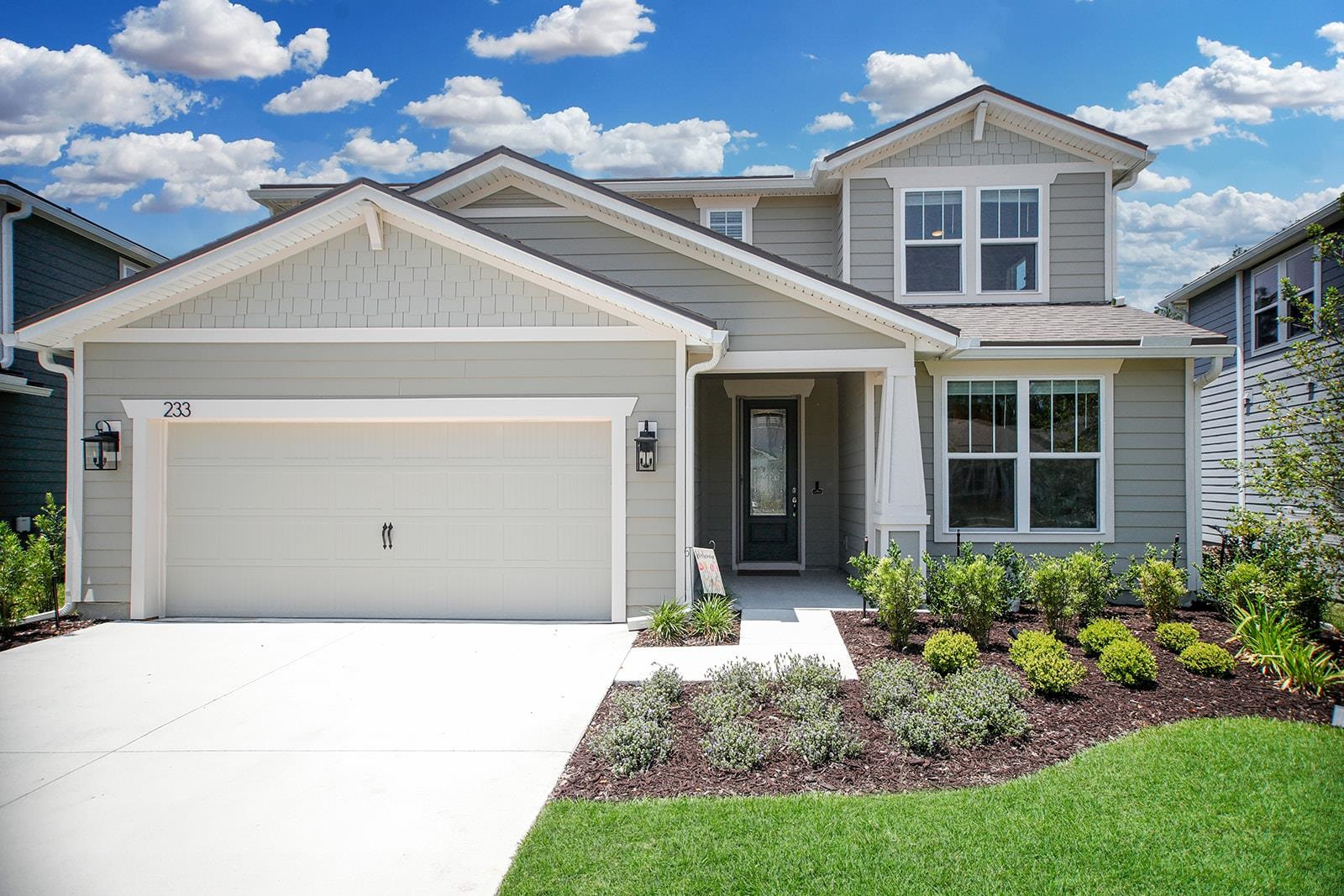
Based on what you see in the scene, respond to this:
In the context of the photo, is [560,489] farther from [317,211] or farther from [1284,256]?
[1284,256]

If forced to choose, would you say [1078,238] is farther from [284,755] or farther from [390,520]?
[284,755]

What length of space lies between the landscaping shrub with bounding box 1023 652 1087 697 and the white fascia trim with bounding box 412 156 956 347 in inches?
159

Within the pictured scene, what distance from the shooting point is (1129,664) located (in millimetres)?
6094

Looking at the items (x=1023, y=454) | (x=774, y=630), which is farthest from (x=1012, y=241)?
(x=774, y=630)

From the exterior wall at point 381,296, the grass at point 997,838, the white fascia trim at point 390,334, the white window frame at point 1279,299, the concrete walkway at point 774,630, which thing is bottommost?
the grass at point 997,838

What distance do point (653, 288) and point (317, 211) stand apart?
12.2ft

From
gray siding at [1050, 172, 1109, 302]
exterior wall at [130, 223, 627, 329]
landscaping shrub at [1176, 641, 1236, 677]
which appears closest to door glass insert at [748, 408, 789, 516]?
gray siding at [1050, 172, 1109, 302]

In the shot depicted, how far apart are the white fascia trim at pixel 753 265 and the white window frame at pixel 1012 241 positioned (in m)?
2.77

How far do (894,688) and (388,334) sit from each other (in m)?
6.04

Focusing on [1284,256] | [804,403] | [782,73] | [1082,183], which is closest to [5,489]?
[804,403]

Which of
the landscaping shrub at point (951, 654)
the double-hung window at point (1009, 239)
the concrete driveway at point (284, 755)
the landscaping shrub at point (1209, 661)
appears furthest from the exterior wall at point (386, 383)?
the double-hung window at point (1009, 239)

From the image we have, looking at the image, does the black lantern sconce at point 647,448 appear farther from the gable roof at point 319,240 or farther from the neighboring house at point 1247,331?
the neighboring house at point 1247,331

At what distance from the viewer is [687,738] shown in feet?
16.9

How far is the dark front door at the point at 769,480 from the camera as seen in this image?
12586 millimetres
